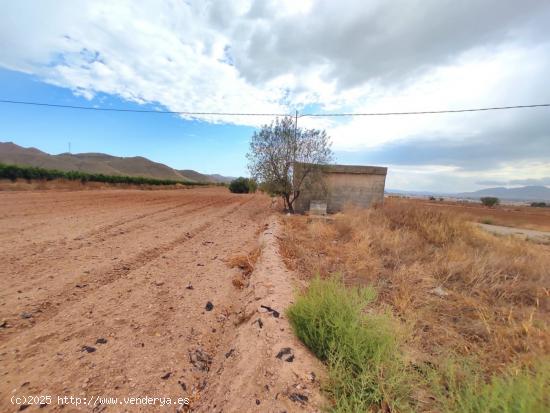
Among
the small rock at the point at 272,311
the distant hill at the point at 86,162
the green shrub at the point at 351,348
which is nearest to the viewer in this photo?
the green shrub at the point at 351,348

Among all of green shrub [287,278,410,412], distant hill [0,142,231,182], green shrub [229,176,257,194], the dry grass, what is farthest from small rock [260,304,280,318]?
distant hill [0,142,231,182]

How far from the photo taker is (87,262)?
519cm

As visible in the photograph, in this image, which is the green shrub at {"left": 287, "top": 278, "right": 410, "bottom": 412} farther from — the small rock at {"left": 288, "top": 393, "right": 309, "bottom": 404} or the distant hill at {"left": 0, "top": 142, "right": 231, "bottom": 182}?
the distant hill at {"left": 0, "top": 142, "right": 231, "bottom": 182}

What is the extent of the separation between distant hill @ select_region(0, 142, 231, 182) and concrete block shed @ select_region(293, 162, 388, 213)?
116398 millimetres

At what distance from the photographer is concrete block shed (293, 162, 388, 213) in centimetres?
1606

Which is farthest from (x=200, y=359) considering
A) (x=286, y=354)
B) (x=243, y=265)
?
(x=243, y=265)

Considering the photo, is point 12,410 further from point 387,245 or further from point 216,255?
point 387,245

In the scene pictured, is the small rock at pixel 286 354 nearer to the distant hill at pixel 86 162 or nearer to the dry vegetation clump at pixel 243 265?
the dry vegetation clump at pixel 243 265

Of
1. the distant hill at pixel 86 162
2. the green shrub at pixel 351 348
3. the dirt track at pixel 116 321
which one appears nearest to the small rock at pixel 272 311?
the dirt track at pixel 116 321

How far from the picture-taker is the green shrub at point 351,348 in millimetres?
2021

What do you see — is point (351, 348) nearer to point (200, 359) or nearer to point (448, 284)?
point (200, 359)

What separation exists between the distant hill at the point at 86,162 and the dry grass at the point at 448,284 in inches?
4875

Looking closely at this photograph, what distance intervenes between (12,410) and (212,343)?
5.44ft

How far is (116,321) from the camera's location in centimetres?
332
